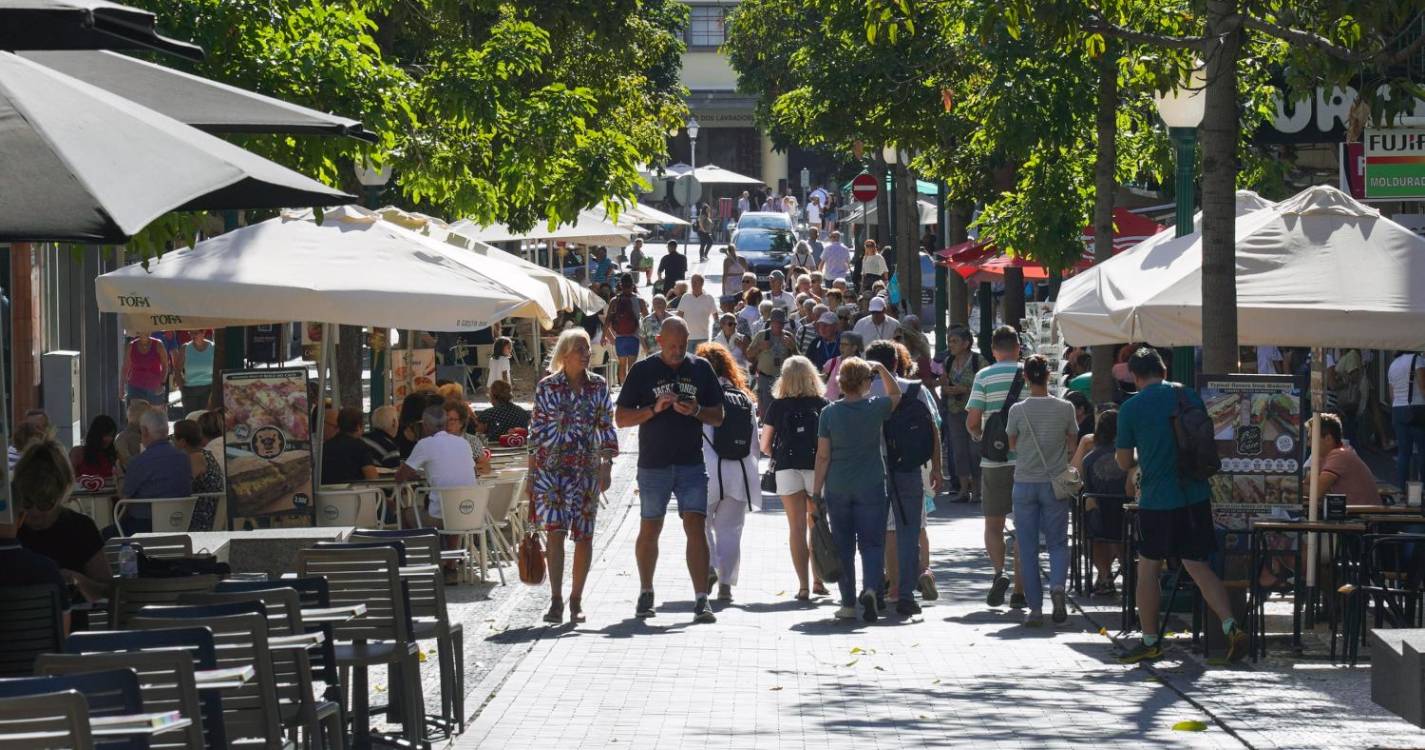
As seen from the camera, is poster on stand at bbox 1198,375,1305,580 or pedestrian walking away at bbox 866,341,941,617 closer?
poster on stand at bbox 1198,375,1305,580

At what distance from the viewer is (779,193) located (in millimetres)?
92875

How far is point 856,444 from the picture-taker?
13055 millimetres

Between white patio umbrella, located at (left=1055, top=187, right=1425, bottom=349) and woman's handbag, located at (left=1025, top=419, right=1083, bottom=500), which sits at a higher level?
white patio umbrella, located at (left=1055, top=187, right=1425, bottom=349)

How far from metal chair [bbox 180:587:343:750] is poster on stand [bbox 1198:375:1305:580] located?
6.32 meters

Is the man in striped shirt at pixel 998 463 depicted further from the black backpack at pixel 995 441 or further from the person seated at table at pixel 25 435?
the person seated at table at pixel 25 435

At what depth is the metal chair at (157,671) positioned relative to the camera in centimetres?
576

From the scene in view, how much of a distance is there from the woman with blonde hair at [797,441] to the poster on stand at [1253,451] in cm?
296

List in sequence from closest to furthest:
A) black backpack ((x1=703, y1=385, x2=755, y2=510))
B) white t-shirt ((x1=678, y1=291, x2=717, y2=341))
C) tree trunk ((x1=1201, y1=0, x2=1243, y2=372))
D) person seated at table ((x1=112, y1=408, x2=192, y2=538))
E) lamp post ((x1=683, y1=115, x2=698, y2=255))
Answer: tree trunk ((x1=1201, y1=0, x2=1243, y2=372)) < person seated at table ((x1=112, y1=408, x2=192, y2=538)) < black backpack ((x1=703, y1=385, x2=755, y2=510)) < white t-shirt ((x1=678, y1=291, x2=717, y2=341)) < lamp post ((x1=683, y1=115, x2=698, y2=255))

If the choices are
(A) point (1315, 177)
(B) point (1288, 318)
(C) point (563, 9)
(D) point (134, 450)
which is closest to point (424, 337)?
(C) point (563, 9)

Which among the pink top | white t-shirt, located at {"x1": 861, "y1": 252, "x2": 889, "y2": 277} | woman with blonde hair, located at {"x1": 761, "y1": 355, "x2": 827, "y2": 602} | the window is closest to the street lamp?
the pink top

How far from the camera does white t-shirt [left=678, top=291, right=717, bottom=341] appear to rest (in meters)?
31.2

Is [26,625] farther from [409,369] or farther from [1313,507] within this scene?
[409,369]

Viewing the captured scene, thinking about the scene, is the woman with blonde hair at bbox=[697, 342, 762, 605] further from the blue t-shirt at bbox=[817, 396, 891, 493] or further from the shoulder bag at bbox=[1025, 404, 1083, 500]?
the shoulder bag at bbox=[1025, 404, 1083, 500]

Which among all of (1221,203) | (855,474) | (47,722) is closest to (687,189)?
(855,474)
